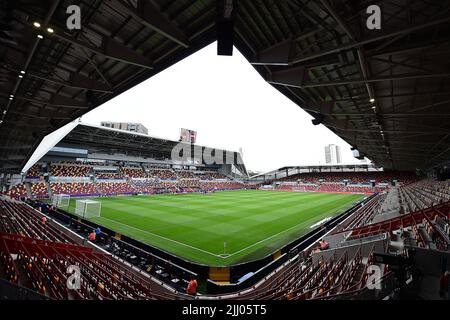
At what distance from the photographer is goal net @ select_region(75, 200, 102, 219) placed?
2335 cm

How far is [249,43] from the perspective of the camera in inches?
302

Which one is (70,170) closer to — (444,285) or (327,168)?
(444,285)

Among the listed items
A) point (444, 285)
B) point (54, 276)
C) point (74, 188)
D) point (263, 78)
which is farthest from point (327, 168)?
point (54, 276)

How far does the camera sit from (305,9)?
606 centimetres

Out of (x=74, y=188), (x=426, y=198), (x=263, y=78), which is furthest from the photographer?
(x=74, y=188)

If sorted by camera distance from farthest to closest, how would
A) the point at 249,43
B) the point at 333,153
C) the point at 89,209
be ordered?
the point at 333,153 < the point at 89,209 < the point at 249,43

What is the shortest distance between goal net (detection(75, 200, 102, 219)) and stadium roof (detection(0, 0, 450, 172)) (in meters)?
14.4

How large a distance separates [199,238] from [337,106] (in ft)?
41.3

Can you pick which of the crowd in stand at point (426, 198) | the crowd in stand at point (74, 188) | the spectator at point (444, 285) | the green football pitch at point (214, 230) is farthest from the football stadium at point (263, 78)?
the crowd in stand at point (74, 188)

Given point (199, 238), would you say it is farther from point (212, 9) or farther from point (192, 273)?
point (212, 9)

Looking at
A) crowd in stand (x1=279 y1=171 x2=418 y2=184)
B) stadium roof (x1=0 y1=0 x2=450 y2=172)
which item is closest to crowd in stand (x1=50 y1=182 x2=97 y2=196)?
stadium roof (x1=0 y1=0 x2=450 y2=172)

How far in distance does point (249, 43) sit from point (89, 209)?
24405 millimetres

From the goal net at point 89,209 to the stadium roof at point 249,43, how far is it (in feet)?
47.1
